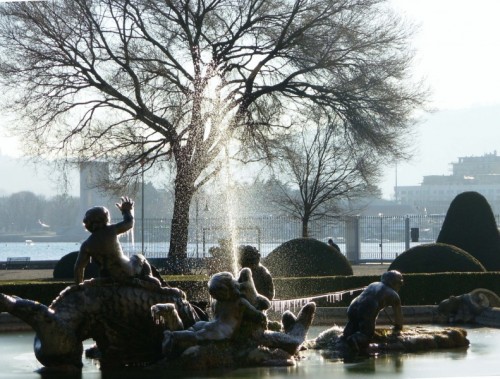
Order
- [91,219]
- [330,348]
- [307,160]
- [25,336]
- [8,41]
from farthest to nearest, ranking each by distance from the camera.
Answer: [307,160] < [8,41] < [25,336] < [330,348] < [91,219]

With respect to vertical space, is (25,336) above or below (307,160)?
below

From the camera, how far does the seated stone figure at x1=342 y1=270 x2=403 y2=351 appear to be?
38.8 feet

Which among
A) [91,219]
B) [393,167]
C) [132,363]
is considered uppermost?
[393,167]

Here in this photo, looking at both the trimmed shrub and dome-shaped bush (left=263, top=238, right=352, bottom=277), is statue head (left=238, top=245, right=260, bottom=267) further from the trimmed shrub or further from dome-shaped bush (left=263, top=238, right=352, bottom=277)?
the trimmed shrub

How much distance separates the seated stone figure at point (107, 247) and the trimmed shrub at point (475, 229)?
46.0 feet

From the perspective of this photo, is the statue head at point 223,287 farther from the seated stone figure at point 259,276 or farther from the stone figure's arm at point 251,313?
the seated stone figure at point 259,276

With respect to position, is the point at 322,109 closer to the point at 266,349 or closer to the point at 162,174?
the point at 162,174

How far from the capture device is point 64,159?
31.6 metres

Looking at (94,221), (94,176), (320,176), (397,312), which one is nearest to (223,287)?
(94,221)

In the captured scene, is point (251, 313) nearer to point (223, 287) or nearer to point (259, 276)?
point (223, 287)

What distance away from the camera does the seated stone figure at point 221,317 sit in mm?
10734

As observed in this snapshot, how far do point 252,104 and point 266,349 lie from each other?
21956mm

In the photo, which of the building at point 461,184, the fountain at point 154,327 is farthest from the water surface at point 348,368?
the building at point 461,184

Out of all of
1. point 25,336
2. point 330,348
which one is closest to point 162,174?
point 25,336
